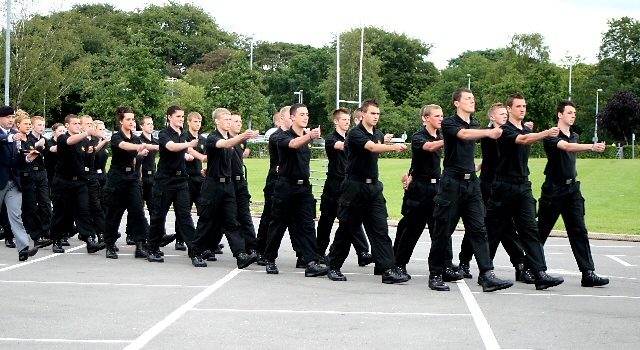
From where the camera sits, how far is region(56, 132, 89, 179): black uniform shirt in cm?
1531

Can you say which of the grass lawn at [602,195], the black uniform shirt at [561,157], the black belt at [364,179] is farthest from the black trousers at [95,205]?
the grass lawn at [602,195]

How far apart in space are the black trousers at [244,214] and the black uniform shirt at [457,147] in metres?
3.60

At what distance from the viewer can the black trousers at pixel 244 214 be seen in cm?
1406

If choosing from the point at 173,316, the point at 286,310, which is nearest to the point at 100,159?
the point at 286,310

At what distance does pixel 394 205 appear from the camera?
91.2 ft

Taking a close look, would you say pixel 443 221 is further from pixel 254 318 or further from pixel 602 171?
pixel 602 171

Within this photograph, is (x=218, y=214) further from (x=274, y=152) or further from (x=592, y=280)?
(x=592, y=280)

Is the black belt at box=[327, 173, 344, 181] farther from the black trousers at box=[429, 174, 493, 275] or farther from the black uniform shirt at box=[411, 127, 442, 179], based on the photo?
the black trousers at box=[429, 174, 493, 275]

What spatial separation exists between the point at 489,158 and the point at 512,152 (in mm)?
642

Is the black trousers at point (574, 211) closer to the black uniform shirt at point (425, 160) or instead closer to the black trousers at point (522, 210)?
the black trousers at point (522, 210)

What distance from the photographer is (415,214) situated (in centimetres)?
1248

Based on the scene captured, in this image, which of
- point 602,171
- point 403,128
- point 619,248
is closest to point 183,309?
point 619,248

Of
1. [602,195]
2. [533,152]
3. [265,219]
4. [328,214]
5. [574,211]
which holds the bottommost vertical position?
[533,152]

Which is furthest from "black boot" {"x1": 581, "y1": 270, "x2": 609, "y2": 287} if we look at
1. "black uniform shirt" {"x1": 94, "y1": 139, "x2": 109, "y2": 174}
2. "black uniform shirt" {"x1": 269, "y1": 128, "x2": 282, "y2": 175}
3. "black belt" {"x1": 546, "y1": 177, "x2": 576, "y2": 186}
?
"black uniform shirt" {"x1": 94, "y1": 139, "x2": 109, "y2": 174}
